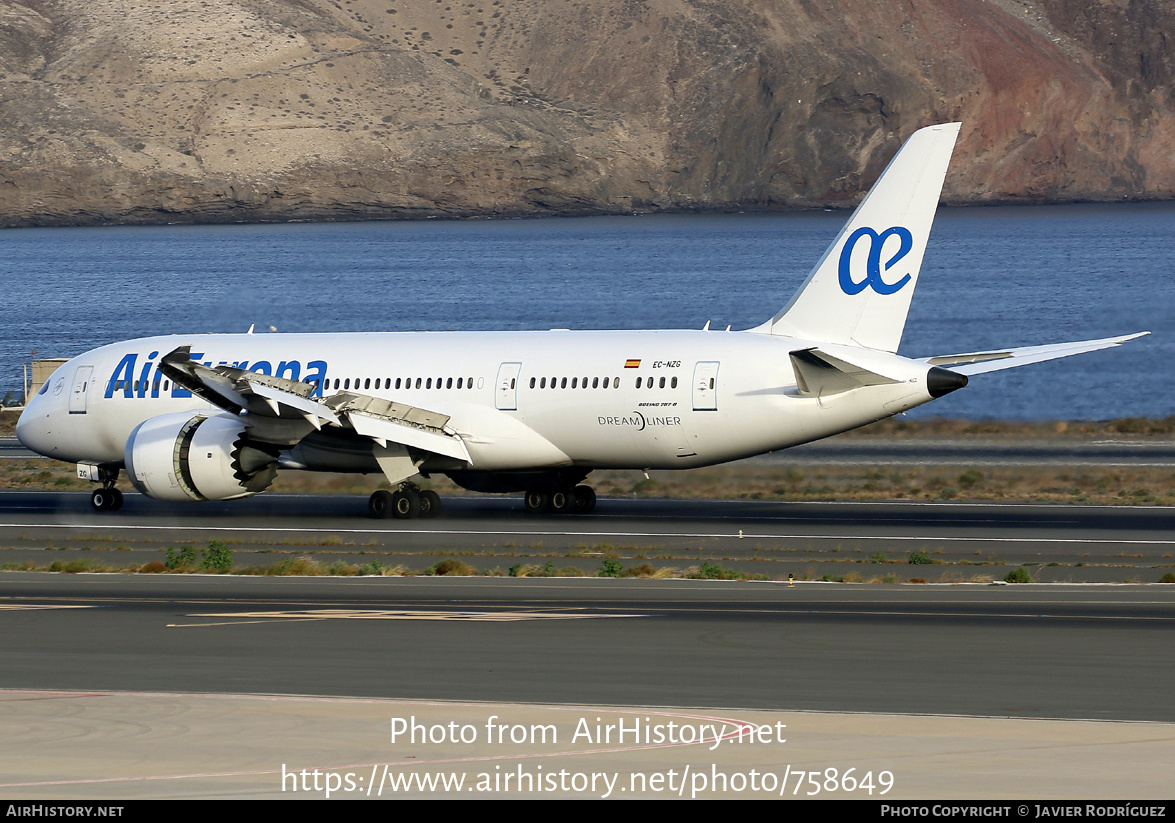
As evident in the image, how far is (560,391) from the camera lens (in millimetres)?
38031

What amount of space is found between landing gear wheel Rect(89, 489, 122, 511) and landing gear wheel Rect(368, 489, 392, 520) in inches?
293

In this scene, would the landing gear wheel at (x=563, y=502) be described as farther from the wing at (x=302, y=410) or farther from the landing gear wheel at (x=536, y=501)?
the wing at (x=302, y=410)

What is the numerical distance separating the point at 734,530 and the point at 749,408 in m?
2.57

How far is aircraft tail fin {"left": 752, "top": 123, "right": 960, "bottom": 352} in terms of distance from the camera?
3603 centimetres

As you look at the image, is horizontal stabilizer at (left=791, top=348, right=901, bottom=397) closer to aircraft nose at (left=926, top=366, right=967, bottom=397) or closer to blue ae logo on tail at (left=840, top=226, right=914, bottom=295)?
aircraft nose at (left=926, top=366, right=967, bottom=397)

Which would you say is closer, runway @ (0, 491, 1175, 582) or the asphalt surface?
the asphalt surface

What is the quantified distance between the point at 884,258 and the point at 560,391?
7.53m

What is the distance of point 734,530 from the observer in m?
36.3

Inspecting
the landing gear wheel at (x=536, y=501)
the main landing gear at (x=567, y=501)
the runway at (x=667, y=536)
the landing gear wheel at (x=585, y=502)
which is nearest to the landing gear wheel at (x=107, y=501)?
the runway at (x=667, y=536)

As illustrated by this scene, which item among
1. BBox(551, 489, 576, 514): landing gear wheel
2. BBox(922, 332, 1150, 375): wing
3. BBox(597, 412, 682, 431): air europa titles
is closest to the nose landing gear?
BBox(551, 489, 576, 514): landing gear wheel

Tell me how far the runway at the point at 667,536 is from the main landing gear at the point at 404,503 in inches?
20.5

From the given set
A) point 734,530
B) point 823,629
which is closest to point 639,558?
point 734,530

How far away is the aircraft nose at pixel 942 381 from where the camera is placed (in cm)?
3431

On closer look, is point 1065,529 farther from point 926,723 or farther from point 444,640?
point 926,723
